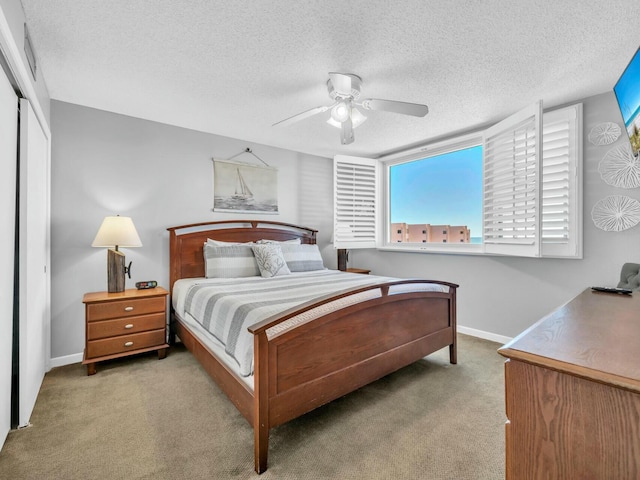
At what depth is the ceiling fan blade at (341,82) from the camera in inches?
87.0

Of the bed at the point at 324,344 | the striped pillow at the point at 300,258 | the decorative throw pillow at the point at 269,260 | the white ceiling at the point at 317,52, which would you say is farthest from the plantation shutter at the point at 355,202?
the white ceiling at the point at 317,52

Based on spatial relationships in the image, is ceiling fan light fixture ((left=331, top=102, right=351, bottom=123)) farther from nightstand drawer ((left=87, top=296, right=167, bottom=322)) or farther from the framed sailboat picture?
nightstand drawer ((left=87, top=296, right=167, bottom=322))

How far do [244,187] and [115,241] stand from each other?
5.42 ft

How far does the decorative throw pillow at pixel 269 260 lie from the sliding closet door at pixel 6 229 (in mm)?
1963

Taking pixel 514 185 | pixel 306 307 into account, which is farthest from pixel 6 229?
pixel 514 185

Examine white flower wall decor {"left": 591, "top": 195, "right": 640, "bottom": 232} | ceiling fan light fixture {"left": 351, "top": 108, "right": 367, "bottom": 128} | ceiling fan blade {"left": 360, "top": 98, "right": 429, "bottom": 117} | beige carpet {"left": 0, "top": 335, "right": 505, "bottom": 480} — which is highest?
ceiling fan light fixture {"left": 351, "top": 108, "right": 367, "bottom": 128}

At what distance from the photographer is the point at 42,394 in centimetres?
229

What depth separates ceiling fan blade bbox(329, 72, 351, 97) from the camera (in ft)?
7.25

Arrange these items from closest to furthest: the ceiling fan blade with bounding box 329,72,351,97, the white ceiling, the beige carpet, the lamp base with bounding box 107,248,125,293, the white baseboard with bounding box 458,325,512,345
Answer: the beige carpet → the white ceiling → the ceiling fan blade with bounding box 329,72,351,97 → the lamp base with bounding box 107,248,125,293 → the white baseboard with bounding box 458,325,512,345

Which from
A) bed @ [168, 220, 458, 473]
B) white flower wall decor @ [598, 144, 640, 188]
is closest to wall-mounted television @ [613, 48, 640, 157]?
white flower wall decor @ [598, 144, 640, 188]

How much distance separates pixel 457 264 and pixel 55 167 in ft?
14.5

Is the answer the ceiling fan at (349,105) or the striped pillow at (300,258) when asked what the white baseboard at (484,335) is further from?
the ceiling fan at (349,105)

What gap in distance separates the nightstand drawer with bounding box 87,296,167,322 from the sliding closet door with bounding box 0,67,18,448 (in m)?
0.84

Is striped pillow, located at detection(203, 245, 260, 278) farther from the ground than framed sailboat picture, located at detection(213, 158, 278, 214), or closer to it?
closer to it
